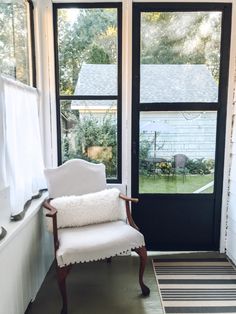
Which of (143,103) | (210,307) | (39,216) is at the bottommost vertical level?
(210,307)

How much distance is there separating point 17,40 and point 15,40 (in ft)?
0.17

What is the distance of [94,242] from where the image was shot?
203cm

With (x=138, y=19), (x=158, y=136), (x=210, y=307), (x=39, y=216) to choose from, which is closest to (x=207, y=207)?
(x=158, y=136)

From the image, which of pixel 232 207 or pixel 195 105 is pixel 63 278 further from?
pixel 195 105

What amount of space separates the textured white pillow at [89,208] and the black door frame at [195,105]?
52cm

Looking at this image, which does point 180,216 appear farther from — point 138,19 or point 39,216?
point 138,19

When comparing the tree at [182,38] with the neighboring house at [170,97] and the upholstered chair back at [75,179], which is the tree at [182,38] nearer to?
the neighboring house at [170,97]

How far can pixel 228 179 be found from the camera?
112 inches

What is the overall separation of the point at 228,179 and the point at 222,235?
584 millimetres

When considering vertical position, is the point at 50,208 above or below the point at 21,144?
below

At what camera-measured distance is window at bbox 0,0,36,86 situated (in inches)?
78.7

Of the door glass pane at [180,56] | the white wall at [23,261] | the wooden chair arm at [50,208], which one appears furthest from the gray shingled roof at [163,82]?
the white wall at [23,261]

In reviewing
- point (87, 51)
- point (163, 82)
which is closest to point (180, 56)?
point (163, 82)

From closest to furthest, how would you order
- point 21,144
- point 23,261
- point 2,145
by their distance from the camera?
point 2,145
point 23,261
point 21,144
